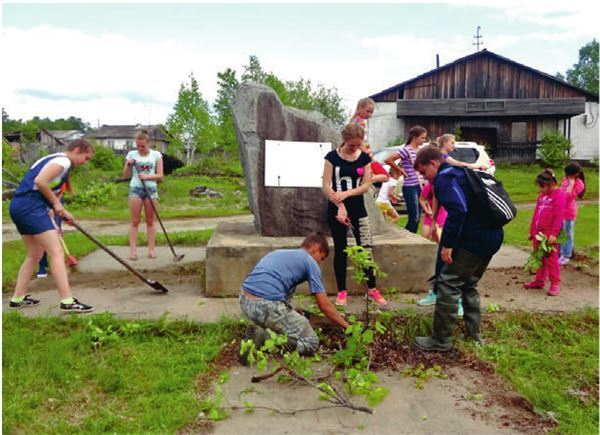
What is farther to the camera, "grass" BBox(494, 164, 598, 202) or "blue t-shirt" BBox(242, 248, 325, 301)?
"grass" BBox(494, 164, 598, 202)

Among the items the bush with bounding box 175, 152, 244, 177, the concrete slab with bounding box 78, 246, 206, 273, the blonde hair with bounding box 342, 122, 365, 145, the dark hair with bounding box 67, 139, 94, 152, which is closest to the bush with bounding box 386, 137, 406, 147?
the bush with bounding box 175, 152, 244, 177

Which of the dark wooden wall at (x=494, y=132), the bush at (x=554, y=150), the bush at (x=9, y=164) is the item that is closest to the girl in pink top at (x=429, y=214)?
the bush at (x=9, y=164)

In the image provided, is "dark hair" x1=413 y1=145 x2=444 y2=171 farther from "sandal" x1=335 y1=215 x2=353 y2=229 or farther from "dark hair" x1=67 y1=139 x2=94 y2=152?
"dark hair" x1=67 y1=139 x2=94 y2=152

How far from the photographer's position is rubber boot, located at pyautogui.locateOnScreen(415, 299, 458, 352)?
4.02 meters

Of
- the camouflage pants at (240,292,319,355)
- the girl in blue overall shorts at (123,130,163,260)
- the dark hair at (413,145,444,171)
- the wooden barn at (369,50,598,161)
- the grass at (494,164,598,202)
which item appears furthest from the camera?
the wooden barn at (369,50,598,161)

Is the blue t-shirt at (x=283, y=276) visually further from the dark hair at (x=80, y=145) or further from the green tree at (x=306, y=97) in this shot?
the green tree at (x=306, y=97)

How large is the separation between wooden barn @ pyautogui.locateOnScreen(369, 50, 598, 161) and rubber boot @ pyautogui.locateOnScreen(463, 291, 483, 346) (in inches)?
859

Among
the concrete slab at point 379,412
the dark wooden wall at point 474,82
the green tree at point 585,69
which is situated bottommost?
the concrete slab at point 379,412

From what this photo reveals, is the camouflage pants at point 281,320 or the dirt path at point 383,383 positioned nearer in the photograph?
the dirt path at point 383,383

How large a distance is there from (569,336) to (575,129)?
82.2 feet

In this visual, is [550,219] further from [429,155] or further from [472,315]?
[429,155]

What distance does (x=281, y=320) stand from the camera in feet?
12.4

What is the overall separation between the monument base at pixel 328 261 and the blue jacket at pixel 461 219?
1.33m

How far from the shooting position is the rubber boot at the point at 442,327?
4020 mm
